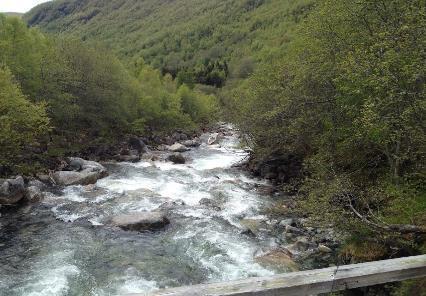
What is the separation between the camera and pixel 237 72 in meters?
125

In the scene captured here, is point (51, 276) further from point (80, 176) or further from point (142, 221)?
point (80, 176)

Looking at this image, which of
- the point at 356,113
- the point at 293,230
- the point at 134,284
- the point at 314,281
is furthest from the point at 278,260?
the point at 314,281

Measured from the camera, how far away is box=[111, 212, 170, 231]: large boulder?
778 inches

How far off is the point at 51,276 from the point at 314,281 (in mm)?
11821

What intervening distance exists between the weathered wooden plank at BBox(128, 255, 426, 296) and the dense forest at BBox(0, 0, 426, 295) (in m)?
2.96

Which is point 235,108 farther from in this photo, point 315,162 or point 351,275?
point 351,275

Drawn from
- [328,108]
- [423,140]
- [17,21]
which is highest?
[17,21]

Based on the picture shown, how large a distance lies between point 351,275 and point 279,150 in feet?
80.5

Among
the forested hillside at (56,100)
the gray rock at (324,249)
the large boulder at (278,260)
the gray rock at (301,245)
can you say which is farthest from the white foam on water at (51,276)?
the forested hillside at (56,100)

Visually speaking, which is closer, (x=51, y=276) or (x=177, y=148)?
(x=51, y=276)

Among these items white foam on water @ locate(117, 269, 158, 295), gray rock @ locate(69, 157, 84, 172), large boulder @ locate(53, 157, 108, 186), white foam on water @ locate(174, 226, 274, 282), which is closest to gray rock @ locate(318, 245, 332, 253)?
white foam on water @ locate(174, 226, 274, 282)

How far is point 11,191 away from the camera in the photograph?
23.1 meters

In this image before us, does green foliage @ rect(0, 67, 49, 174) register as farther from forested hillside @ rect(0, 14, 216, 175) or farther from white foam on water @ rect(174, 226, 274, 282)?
white foam on water @ rect(174, 226, 274, 282)

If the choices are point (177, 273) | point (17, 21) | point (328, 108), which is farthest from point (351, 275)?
point (17, 21)
